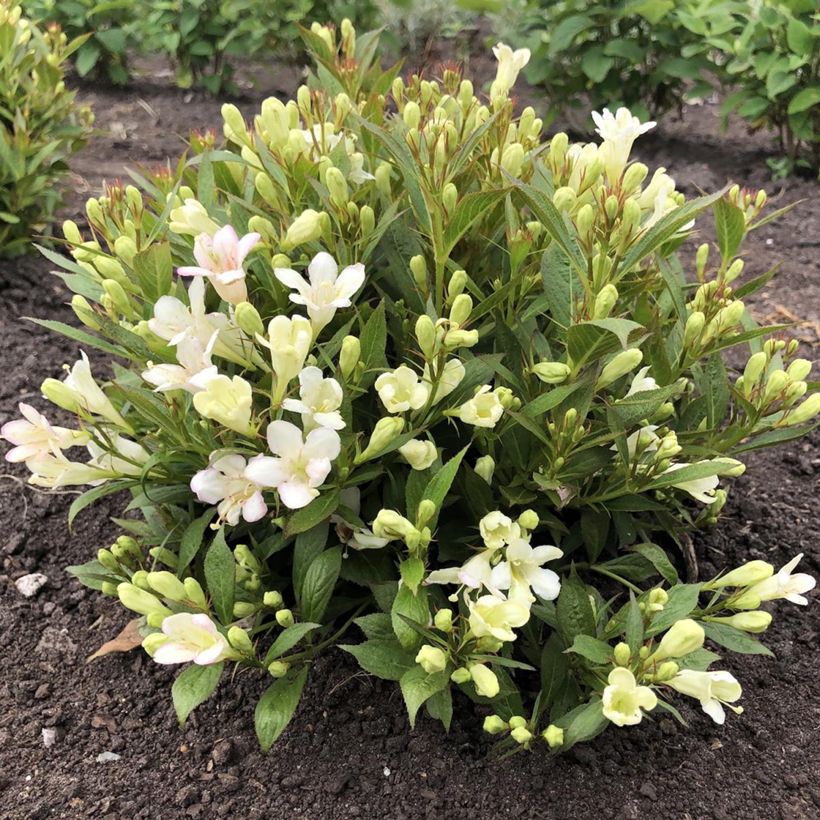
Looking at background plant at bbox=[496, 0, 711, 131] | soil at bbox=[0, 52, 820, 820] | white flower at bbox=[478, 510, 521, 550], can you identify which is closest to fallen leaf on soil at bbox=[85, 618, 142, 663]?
soil at bbox=[0, 52, 820, 820]

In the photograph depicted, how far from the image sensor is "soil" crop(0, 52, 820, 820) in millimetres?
1717

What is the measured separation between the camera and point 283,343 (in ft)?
4.55

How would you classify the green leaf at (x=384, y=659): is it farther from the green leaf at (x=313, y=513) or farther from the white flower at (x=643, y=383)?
the white flower at (x=643, y=383)

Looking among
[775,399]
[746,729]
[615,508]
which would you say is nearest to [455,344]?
[615,508]

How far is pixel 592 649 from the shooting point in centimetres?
151

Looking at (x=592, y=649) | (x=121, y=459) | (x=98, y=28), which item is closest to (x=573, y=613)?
(x=592, y=649)

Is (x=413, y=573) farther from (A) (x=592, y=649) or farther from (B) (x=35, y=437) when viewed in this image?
(B) (x=35, y=437)

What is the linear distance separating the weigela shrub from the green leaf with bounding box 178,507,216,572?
199 cm

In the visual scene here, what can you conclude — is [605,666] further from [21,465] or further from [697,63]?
[697,63]

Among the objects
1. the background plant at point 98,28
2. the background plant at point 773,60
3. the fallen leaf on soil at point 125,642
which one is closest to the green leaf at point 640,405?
the fallen leaf on soil at point 125,642

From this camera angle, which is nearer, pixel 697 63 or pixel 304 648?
pixel 304 648

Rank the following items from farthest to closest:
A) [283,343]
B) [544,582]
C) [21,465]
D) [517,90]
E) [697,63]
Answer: [517,90] < [697,63] < [21,465] < [544,582] < [283,343]

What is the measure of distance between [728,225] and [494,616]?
93 centimetres

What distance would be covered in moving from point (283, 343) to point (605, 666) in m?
0.82
